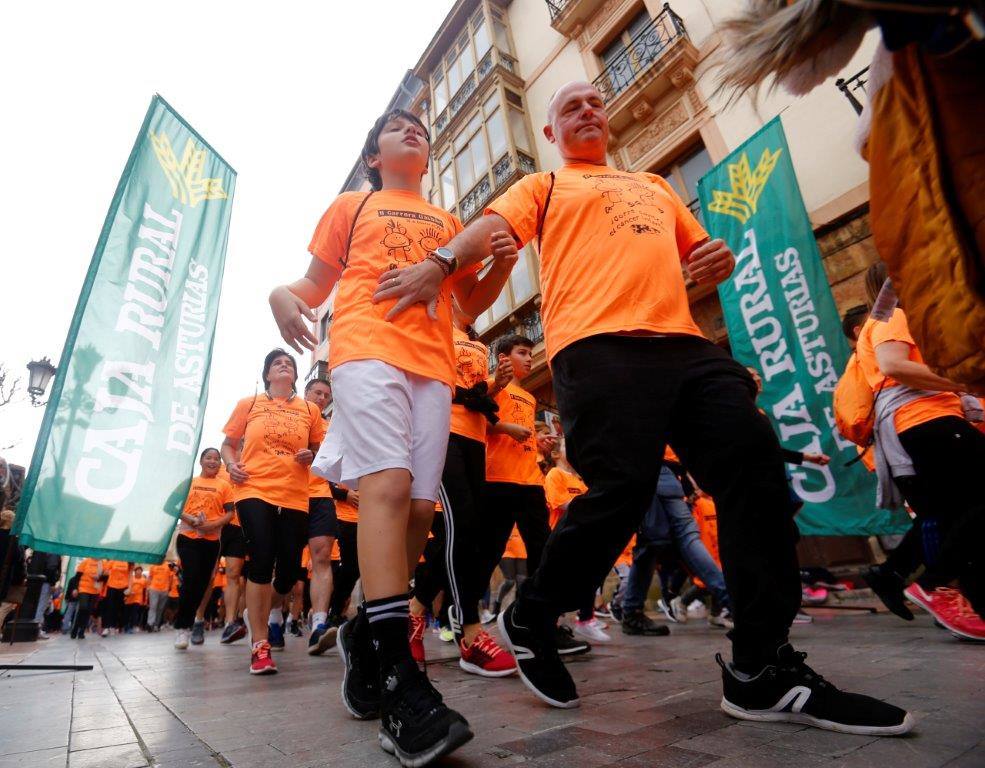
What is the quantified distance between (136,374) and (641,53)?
11.0 meters

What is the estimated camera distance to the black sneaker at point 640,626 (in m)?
4.08

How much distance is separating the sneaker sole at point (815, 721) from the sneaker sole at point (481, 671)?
120cm

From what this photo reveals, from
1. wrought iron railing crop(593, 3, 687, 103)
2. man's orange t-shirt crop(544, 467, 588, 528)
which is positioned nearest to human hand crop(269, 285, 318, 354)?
man's orange t-shirt crop(544, 467, 588, 528)

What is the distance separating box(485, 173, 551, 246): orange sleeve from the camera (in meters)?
1.99

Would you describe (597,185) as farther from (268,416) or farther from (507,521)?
(268,416)

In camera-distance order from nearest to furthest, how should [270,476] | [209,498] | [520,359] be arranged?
[270,476], [520,359], [209,498]

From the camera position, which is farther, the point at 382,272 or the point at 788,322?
the point at 788,322

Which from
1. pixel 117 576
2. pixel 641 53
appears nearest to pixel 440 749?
pixel 641 53

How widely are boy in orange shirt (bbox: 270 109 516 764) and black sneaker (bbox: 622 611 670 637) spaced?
2833 mm

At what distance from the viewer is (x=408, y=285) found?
1.77 meters

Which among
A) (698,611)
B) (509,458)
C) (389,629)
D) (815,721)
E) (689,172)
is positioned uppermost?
(689,172)

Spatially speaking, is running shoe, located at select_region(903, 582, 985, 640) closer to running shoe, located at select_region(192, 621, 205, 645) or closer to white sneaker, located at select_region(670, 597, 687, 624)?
white sneaker, located at select_region(670, 597, 687, 624)

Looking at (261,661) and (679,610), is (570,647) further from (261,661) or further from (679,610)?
(679,610)

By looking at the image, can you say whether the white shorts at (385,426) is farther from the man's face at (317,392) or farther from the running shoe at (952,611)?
the man's face at (317,392)
